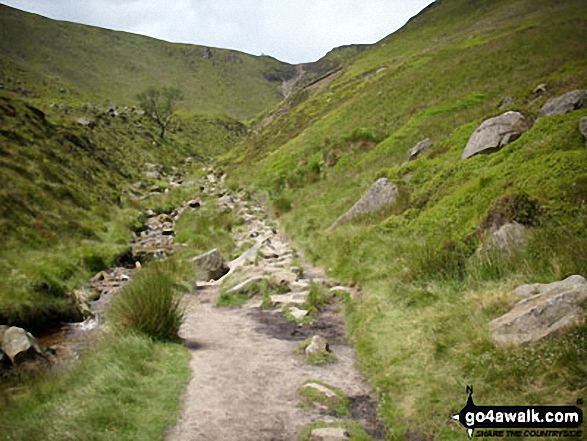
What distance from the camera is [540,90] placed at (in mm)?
18328

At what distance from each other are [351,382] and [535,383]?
10.5 feet

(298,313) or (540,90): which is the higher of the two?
(540,90)

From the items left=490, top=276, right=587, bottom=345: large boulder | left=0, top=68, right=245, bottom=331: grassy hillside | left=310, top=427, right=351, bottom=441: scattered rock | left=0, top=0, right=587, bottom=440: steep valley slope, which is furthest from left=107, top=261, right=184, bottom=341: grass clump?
left=490, top=276, right=587, bottom=345: large boulder

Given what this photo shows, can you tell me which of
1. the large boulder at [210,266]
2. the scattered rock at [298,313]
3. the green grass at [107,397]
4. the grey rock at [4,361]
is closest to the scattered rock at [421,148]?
the large boulder at [210,266]

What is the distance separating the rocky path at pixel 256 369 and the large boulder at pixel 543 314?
2425 mm

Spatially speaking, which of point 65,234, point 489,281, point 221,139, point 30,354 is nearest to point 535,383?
point 489,281

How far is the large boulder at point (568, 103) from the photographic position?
13922 millimetres

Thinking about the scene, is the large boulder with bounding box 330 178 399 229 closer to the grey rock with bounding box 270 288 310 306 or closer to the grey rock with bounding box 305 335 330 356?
the grey rock with bounding box 270 288 310 306

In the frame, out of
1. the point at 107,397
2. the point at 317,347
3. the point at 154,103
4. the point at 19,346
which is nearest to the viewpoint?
the point at 107,397

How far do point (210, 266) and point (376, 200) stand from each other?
24.7ft

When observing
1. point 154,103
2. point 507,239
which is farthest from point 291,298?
point 154,103

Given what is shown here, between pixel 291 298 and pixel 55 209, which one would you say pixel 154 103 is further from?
pixel 291 298

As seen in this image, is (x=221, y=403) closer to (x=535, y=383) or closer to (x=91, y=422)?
(x=91, y=422)

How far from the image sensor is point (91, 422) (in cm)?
544
